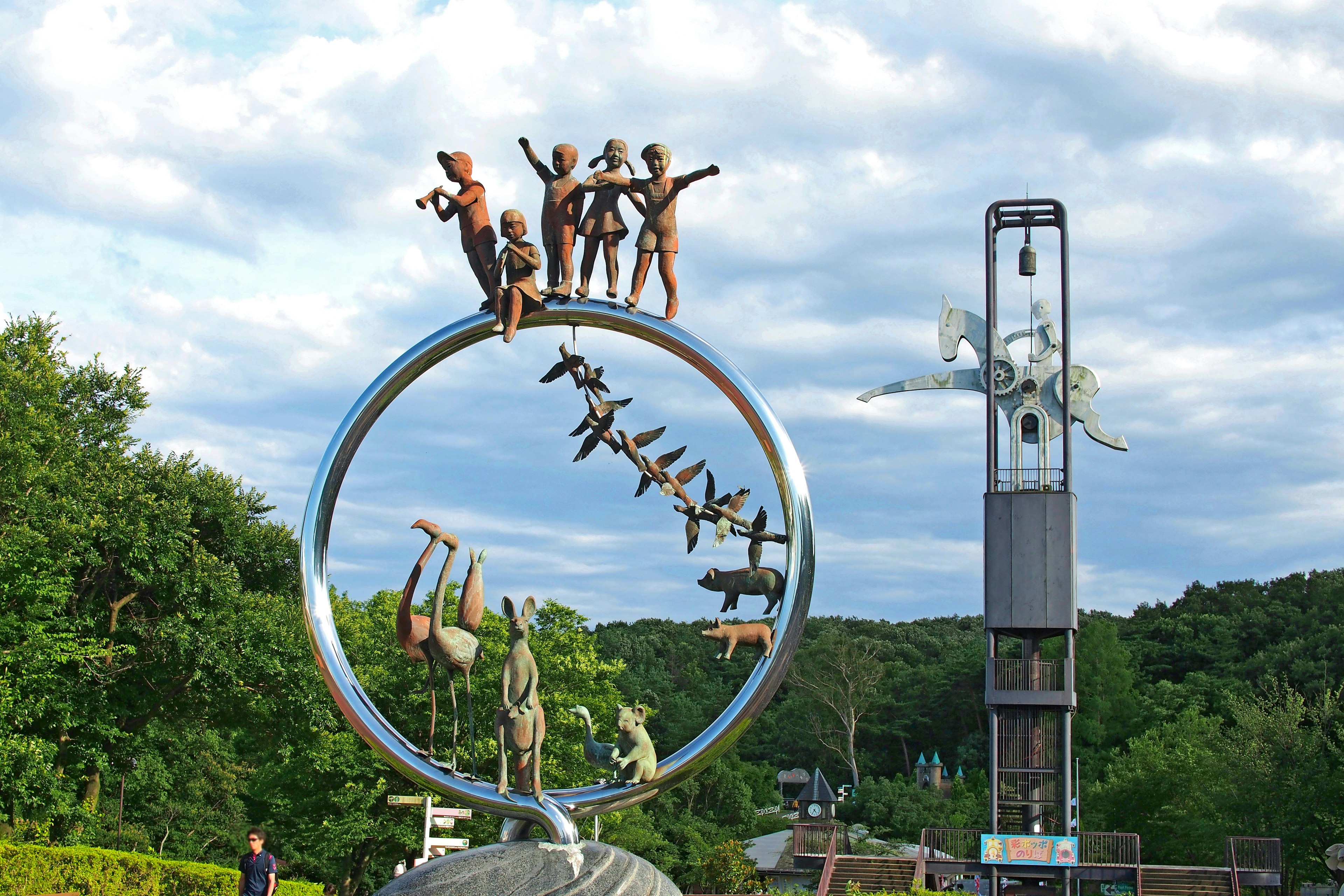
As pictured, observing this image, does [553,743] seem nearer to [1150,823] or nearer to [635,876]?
[1150,823]

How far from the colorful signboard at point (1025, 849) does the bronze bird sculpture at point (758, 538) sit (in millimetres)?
19016

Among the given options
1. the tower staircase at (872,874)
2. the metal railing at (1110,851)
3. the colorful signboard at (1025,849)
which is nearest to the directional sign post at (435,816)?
the tower staircase at (872,874)

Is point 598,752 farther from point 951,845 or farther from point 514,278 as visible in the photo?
point 951,845

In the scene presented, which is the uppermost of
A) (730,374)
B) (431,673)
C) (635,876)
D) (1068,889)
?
(730,374)

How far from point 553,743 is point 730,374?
21.8 meters

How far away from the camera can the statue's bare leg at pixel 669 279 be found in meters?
7.67

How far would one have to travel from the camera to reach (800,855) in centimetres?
2688

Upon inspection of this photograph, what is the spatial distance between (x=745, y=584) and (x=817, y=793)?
95.2ft

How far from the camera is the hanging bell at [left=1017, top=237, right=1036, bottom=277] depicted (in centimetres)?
2659

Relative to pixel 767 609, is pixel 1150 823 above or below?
below

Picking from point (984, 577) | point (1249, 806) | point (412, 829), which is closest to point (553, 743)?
point (412, 829)

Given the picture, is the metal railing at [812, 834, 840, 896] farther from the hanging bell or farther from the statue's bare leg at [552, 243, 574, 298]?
the statue's bare leg at [552, 243, 574, 298]

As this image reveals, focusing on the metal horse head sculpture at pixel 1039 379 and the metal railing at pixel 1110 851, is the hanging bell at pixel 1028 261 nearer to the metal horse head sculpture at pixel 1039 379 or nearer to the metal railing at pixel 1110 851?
the metal horse head sculpture at pixel 1039 379

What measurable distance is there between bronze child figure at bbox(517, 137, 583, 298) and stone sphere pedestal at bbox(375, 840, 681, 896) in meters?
3.17
